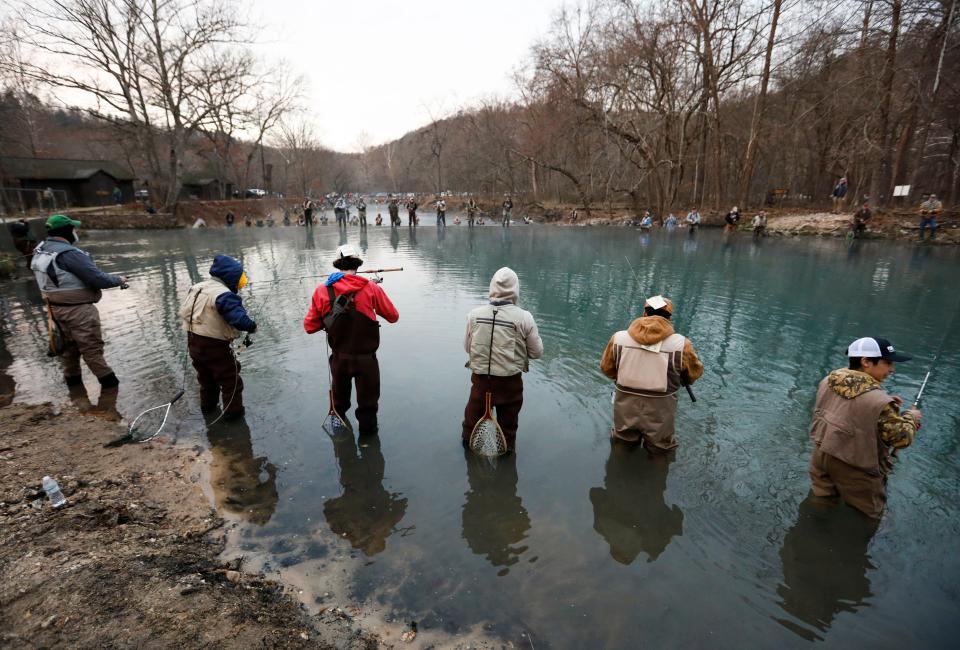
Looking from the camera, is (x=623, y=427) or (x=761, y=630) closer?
(x=761, y=630)

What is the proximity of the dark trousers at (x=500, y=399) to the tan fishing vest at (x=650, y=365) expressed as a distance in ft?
3.15

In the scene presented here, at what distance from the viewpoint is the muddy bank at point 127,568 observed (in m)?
2.49

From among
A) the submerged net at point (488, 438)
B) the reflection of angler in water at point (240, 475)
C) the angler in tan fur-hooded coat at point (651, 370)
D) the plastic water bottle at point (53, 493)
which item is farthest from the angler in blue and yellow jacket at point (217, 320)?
the angler in tan fur-hooded coat at point (651, 370)

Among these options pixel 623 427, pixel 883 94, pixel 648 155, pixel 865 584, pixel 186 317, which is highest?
pixel 883 94

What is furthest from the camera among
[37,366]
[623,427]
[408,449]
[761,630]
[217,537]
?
[37,366]

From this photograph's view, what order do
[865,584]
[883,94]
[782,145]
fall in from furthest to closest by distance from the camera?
[782,145] → [883,94] → [865,584]

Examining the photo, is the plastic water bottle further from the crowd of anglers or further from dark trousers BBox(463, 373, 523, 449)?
dark trousers BBox(463, 373, 523, 449)

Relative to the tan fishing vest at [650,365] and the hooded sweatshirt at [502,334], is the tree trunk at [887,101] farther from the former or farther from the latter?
the hooded sweatshirt at [502,334]

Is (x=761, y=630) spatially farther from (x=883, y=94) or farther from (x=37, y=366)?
(x=883, y=94)

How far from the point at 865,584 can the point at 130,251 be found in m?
25.3

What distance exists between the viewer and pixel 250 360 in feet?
24.0

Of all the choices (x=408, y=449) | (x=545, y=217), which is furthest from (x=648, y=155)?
(x=408, y=449)

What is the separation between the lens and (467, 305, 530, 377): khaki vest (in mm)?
4094

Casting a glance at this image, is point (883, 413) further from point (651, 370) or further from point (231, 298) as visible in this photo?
point (231, 298)
